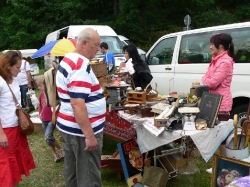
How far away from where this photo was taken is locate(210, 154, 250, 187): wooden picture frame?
279cm

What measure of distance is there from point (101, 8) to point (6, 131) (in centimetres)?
2075

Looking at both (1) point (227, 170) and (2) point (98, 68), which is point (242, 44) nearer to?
(2) point (98, 68)

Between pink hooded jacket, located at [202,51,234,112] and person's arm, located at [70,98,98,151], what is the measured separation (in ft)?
5.42

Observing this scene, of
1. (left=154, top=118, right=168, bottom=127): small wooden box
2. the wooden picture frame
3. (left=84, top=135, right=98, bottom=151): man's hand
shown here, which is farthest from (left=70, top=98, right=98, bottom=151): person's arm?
the wooden picture frame

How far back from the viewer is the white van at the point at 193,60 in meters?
4.80

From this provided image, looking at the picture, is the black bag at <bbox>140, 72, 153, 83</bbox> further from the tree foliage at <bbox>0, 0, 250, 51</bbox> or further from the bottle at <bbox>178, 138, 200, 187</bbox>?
the tree foliage at <bbox>0, 0, 250, 51</bbox>

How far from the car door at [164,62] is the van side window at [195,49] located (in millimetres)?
217

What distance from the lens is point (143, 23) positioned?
67.7 feet

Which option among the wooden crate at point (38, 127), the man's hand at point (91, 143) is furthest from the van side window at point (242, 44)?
the wooden crate at point (38, 127)

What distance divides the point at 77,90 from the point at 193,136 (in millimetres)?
1155

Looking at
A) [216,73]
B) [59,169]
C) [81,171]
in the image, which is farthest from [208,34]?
[81,171]

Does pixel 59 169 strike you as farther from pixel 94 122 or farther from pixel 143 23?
pixel 143 23

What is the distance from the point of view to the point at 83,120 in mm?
2332

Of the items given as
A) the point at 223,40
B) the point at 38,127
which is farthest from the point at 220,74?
the point at 38,127
